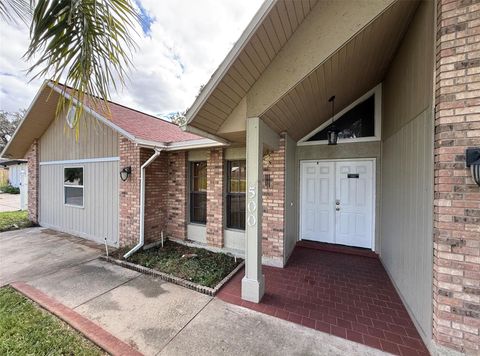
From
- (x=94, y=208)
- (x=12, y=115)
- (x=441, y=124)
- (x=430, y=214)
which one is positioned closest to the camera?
(x=441, y=124)

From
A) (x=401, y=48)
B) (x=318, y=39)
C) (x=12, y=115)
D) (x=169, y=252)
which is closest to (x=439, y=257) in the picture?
(x=318, y=39)

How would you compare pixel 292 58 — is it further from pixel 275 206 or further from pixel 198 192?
pixel 198 192

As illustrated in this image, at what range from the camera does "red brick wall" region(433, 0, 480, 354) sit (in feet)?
6.77

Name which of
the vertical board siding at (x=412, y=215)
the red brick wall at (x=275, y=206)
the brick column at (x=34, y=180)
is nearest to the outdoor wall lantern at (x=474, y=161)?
the vertical board siding at (x=412, y=215)

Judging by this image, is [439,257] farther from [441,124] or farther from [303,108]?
[303,108]

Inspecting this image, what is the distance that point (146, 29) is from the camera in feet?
6.32

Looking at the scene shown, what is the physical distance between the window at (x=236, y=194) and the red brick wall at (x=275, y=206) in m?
0.81

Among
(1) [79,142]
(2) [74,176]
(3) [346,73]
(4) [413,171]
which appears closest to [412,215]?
(4) [413,171]

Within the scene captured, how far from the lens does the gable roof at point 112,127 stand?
5215mm

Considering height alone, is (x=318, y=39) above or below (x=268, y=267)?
above

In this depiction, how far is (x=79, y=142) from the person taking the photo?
676 centimetres

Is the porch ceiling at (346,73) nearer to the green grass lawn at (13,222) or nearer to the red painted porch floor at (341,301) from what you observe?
the red painted porch floor at (341,301)

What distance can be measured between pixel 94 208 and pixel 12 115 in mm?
36686

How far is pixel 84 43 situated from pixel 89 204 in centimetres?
617
